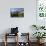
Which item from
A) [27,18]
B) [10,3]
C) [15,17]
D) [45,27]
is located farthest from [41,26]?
[10,3]

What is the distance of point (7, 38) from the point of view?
7.27 meters

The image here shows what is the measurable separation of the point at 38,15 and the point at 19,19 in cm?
87

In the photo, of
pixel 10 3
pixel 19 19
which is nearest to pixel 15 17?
pixel 19 19

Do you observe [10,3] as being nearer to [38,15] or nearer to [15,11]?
[15,11]

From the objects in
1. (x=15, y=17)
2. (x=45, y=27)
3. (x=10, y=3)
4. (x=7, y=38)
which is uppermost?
(x=10, y=3)

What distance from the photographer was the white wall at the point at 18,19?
23.4 ft

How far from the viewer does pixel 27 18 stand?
7.18 metres

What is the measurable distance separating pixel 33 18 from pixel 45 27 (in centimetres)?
68

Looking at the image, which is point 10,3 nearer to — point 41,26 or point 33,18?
point 33,18

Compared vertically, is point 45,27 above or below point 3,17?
below

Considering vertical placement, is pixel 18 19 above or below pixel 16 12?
below

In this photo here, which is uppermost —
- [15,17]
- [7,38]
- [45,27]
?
[15,17]

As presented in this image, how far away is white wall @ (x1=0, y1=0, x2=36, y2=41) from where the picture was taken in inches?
281

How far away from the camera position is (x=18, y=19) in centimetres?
720
